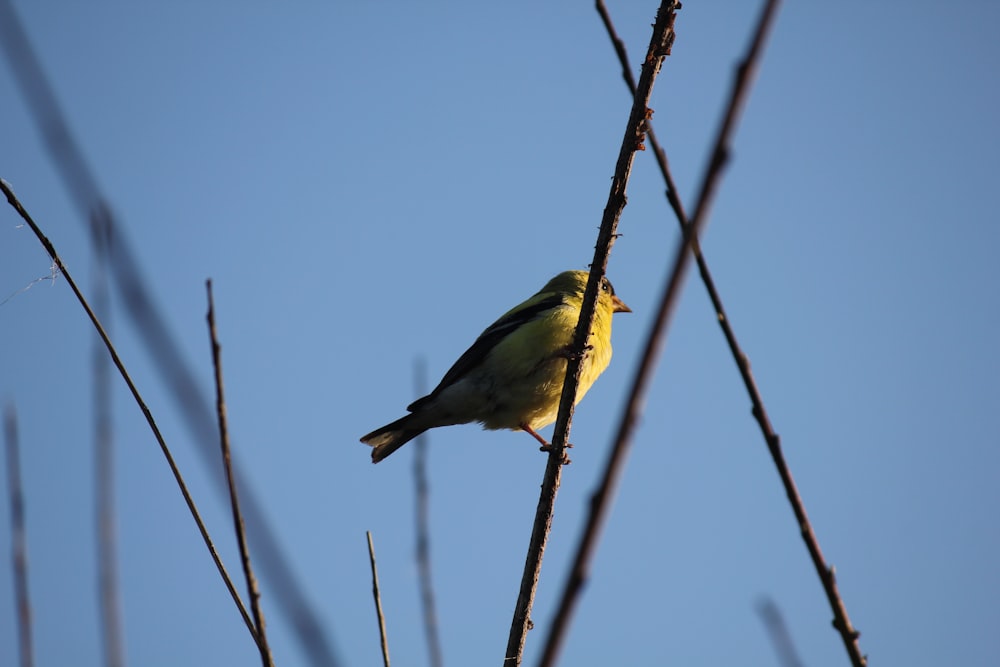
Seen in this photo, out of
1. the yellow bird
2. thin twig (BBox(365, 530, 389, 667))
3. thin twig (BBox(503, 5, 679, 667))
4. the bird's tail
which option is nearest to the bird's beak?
the yellow bird

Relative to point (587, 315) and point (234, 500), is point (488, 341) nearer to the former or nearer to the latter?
point (587, 315)

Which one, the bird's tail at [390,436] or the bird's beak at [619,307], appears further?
the bird's beak at [619,307]

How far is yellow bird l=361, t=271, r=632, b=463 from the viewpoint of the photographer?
7.11 m

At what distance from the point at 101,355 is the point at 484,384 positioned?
493 centimetres

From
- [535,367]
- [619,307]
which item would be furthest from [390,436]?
[619,307]

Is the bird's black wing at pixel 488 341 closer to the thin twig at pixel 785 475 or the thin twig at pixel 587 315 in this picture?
the thin twig at pixel 587 315

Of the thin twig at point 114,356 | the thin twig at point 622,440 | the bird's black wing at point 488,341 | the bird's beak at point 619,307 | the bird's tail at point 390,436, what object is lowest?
the thin twig at point 622,440

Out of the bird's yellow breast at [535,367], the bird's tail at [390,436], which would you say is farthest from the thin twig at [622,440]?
the bird's tail at [390,436]

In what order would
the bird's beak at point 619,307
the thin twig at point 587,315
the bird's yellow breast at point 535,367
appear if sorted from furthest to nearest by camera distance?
1. the bird's beak at point 619,307
2. the bird's yellow breast at point 535,367
3. the thin twig at point 587,315

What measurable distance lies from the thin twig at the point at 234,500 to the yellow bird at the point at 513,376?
518cm

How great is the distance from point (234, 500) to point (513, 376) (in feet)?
18.1

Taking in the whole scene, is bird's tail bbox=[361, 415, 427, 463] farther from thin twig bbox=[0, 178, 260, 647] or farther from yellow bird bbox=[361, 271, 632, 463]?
thin twig bbox=[0, 178, 260, 647]

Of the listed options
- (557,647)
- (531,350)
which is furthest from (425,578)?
(531,350)

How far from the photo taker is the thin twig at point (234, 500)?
66.5 inches
